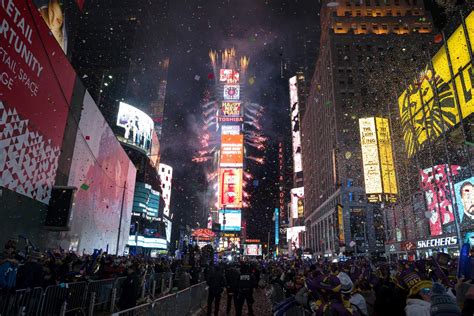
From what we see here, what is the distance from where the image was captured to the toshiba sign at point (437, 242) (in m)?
22.9

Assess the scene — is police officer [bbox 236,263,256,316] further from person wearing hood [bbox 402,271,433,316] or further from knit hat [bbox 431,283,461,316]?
knit hat [bbox 431,283,461,316]

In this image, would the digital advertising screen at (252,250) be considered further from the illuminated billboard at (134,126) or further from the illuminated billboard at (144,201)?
the illuminated billboard at (134,126)

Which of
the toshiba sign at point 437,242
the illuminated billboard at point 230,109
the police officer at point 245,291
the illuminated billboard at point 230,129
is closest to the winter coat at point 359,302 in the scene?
the police officer at point 245,291

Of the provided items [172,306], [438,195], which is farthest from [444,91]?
[172,306]

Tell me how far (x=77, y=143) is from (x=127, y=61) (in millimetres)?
50386

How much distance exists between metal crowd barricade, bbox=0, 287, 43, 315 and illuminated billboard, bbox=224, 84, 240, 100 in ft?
345

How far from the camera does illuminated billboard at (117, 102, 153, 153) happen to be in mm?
59425

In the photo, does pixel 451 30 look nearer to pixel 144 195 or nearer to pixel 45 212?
pixel 45 212

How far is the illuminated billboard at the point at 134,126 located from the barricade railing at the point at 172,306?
170 ft

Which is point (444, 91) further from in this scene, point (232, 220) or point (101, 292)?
point (232, 220)

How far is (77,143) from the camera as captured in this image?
874 inches

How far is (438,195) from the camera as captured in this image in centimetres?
3058

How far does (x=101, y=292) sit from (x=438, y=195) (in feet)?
103

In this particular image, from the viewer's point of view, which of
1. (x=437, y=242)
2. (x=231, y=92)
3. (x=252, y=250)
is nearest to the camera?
(x=437, y=242)
